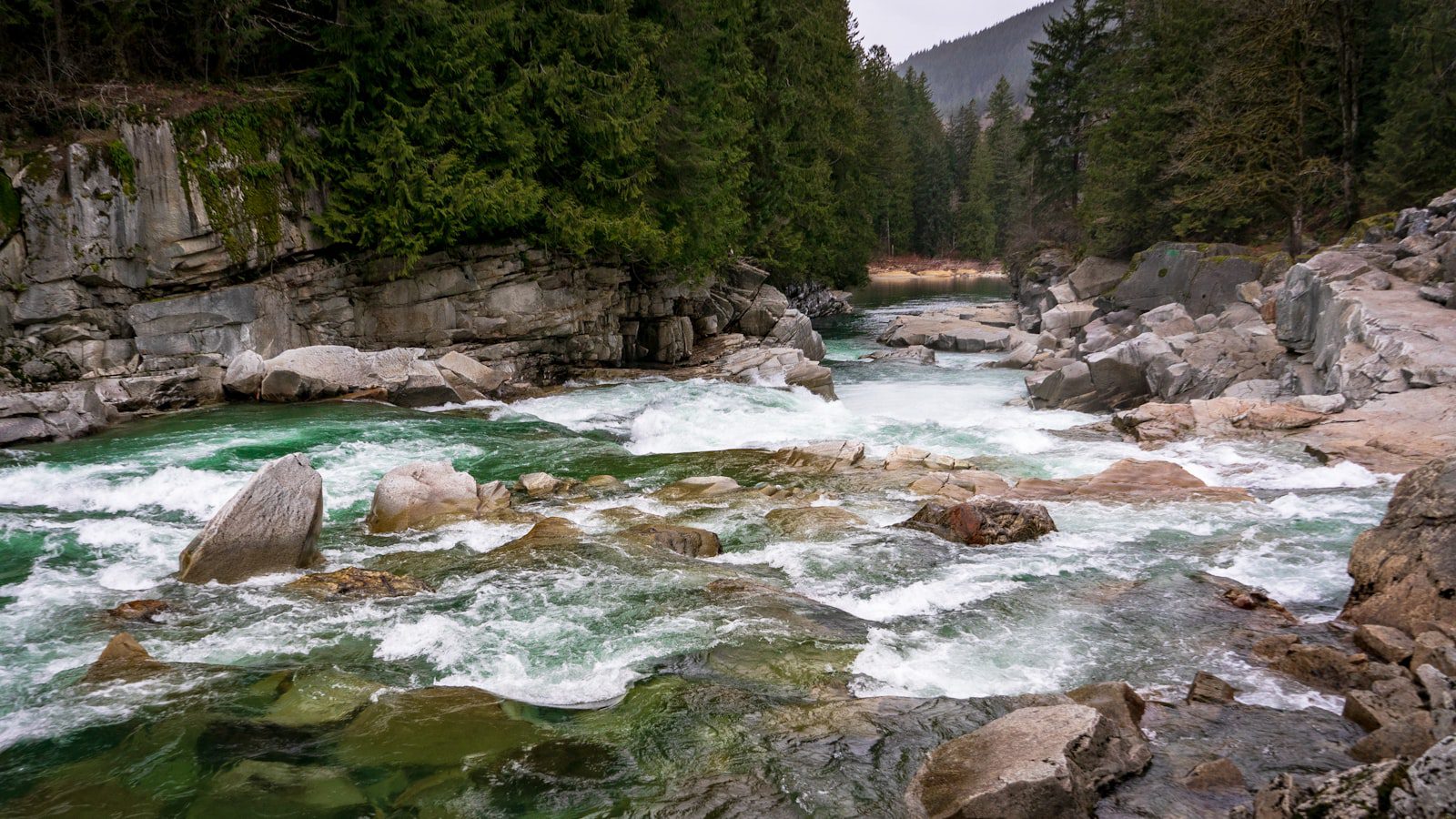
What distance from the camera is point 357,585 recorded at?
8.32 metres

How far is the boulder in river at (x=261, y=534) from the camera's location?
28.4 ft

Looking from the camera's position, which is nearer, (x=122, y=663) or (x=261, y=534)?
(x=122, y=663)

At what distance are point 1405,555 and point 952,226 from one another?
8442 centimetres

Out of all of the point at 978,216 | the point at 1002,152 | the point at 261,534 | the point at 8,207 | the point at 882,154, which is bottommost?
the point at 261,534

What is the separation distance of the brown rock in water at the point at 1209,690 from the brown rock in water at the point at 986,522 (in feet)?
12.2

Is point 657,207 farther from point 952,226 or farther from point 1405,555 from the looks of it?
point 952,226

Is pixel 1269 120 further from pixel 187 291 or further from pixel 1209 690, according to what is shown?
pixel 187 291

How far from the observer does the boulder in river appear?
8.65m

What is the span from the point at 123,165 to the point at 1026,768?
19035 mm

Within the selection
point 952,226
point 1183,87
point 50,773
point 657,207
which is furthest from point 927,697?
point 952,226

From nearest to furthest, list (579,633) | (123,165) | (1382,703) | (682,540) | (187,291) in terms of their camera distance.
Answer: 1. (1382,703)
2. (579,633)
3. (682,540)
4. (123,165)
5. (187,291)

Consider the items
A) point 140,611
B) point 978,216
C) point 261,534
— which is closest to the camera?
point 140,611

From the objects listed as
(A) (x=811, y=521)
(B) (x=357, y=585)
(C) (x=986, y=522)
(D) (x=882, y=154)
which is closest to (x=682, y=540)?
(A) (x=811, y=521)

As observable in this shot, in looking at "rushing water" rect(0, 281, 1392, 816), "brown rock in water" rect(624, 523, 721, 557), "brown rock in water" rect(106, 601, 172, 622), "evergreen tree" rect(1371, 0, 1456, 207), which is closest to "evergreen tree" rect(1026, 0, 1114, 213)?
"evergreen tree" rect(1371, 0, 1456, 207)
